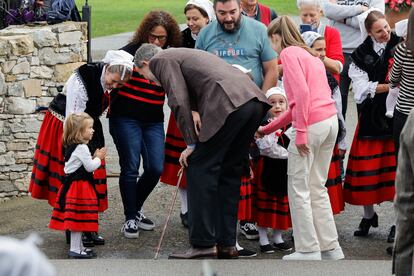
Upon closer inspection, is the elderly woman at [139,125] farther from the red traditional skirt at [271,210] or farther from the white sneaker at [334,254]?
A: the white sneaker at [334,254]

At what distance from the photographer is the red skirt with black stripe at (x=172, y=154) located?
7.62 metres

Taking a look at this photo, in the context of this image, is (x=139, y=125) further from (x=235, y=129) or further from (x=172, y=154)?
(x=235, y=129)

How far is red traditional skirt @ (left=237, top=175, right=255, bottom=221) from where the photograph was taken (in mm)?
7074

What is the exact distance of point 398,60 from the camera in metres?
6.69

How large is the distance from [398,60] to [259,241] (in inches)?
64.6

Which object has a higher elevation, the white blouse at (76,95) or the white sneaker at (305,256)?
the white blouse at (76,95)

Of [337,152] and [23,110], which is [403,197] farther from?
[23,110]

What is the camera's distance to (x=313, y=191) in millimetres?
6492

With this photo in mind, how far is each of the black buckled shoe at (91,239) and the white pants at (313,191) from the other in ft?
5.10

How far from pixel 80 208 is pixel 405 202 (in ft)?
10.8

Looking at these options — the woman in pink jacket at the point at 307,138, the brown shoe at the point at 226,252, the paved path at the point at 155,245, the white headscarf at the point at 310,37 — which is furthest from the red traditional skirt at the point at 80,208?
the white headscarf at the point at 310,37

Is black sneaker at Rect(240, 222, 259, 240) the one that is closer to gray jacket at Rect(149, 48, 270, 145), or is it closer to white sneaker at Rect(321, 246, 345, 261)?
white sneaker at Rect(321, 246, 345, 261)

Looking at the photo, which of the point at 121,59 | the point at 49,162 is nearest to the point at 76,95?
the point at 121,59

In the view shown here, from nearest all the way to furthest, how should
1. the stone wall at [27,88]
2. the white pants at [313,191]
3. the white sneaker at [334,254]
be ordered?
the white pants at [313,191], the white sneaker at [334,254], the stone wall at [27,88]
